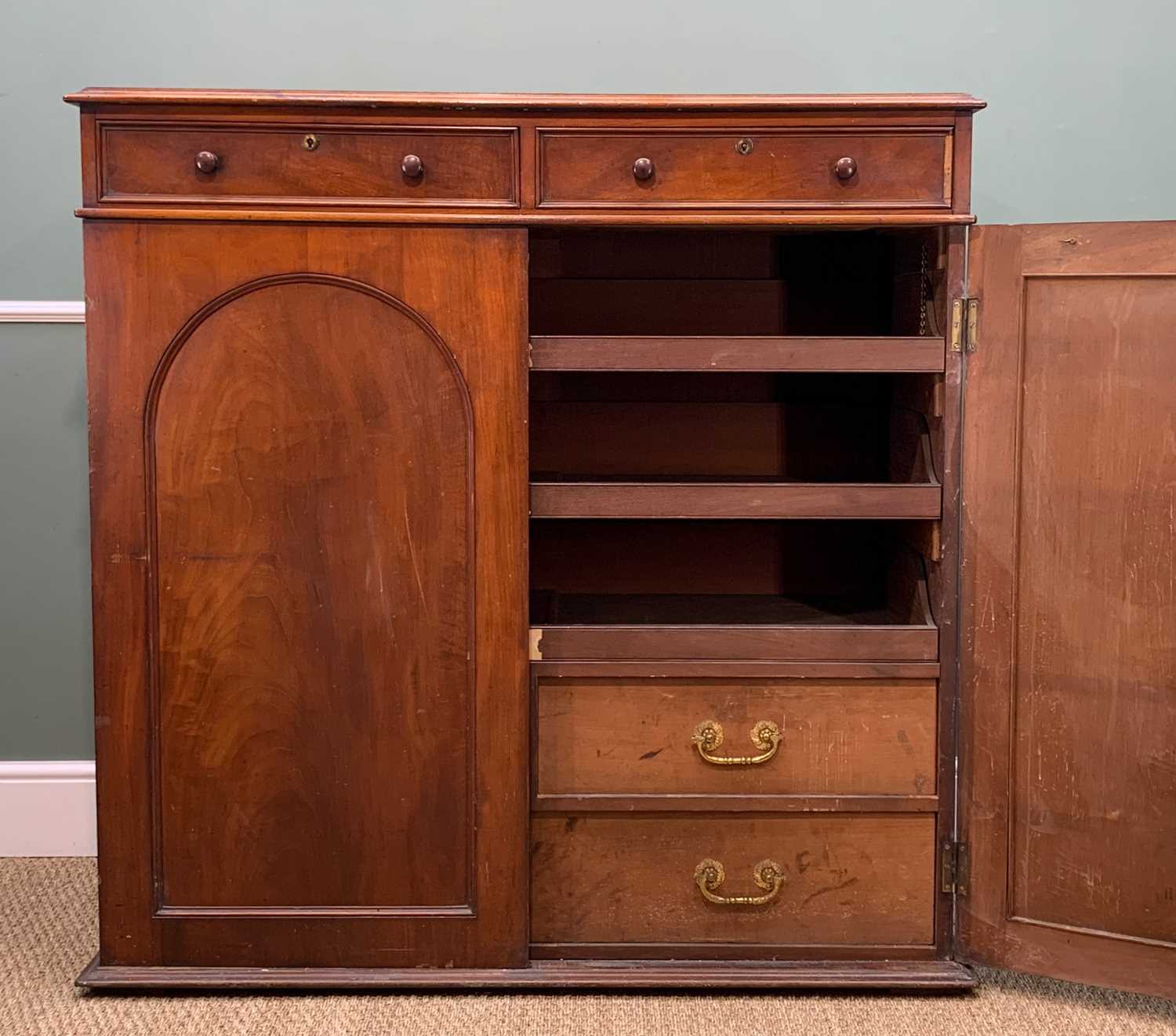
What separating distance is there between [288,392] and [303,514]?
0.19 meters

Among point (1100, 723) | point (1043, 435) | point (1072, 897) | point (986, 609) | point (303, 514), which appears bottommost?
point (1072, 897)

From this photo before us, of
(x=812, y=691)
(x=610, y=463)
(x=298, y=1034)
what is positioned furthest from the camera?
(x=610, y=463)

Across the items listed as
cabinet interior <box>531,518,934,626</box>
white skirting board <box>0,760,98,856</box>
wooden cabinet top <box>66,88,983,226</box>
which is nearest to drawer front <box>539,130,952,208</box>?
wooden cabinet top <box>66,88,983,226</box>

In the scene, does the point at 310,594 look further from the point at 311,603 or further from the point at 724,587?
the point at 724,587

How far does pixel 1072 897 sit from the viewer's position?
1.88 metres

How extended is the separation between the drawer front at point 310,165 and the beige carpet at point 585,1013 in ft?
4.11

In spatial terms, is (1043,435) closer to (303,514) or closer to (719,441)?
(719,441)

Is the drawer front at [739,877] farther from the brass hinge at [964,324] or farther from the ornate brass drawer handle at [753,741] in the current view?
the brass hinge at [964,324]

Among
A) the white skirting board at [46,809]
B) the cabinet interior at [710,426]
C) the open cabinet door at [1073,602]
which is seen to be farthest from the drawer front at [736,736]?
the white skirting board at [46,809]

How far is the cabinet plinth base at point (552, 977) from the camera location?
1.91 meters

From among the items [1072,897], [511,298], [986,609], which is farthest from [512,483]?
[1072,897]

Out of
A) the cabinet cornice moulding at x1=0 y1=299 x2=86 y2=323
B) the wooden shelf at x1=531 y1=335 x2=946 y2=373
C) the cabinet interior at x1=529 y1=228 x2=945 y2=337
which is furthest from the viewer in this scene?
the cabinet cornice moulding at x1=0 y1=299 x2=86 y2=323

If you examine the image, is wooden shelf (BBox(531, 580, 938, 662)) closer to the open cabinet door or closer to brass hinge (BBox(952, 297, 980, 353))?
the open cabinet door

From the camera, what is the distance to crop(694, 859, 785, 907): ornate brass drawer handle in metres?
1.95
